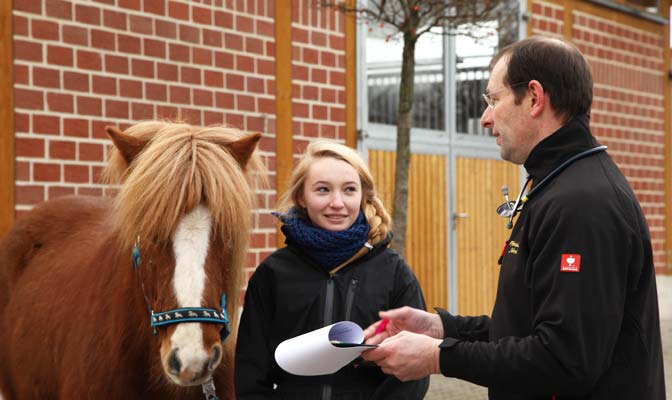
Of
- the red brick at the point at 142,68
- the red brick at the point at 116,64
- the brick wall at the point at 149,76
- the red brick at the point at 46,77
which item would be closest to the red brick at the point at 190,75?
the brick wall at the point at 149,76

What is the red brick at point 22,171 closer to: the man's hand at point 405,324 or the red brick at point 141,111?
the red brick at point 141,111

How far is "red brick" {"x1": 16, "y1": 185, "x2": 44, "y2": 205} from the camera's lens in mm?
6227

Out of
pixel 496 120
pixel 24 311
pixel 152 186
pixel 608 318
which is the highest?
pixel 496 120

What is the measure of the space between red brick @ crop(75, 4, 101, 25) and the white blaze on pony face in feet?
13.2

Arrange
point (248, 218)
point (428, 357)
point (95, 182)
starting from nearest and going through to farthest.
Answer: point (428, 357) → point (248, 218) → point (95, 182)

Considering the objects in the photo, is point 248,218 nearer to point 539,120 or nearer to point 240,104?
point 539,120

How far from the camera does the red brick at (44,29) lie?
6.32m

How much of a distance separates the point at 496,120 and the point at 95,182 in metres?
4.84

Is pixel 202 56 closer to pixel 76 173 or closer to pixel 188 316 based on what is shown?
pixel 76 173

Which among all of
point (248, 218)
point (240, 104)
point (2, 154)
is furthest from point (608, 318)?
point (240, 104)

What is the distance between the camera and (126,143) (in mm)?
3357

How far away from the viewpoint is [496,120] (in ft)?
7.94

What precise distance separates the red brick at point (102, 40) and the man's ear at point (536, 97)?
505 cm

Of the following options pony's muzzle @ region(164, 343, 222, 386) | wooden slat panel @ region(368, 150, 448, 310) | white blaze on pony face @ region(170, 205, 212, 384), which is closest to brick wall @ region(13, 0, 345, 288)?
wooden slat panel @ region(368, 150, 448, 310)
